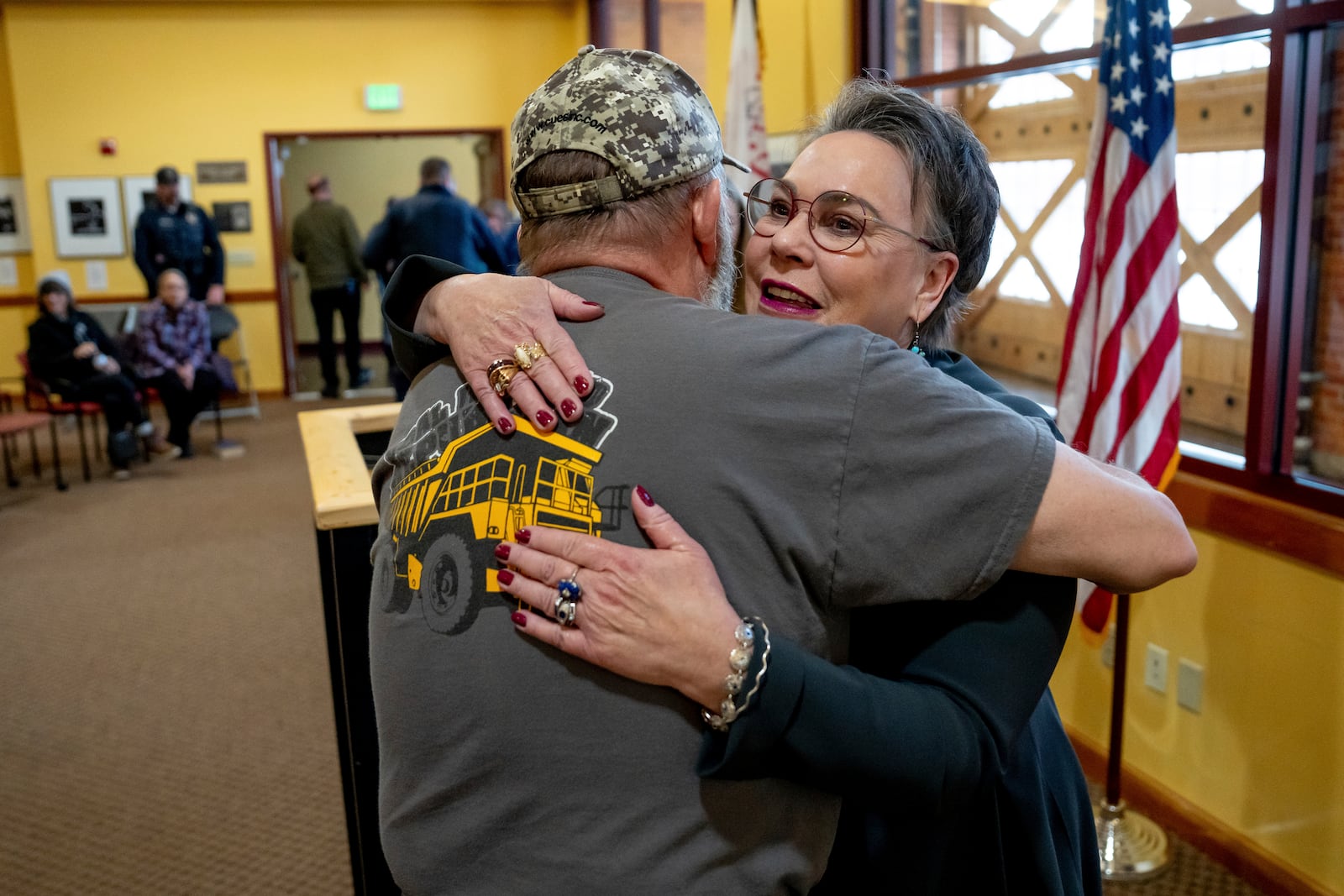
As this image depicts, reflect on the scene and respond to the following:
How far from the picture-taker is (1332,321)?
7.92 ft

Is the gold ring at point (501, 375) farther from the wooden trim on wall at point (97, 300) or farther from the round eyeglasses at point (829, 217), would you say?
the wooden trim on wall at point (97, 300)

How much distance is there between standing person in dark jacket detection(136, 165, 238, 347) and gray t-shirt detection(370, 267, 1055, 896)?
7431 mm

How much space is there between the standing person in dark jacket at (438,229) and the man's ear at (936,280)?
4815 mm

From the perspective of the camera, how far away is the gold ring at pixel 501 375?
0.96 meters

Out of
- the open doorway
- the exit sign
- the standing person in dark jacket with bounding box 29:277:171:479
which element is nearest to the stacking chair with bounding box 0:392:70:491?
the standing person in dark jacket with bounding box 29:277:171:479

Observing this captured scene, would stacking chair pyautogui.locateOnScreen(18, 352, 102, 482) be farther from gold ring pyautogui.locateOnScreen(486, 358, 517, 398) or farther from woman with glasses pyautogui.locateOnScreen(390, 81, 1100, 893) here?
gold ring pyautogui.locateOnScreen(486, 358, 517, 398)

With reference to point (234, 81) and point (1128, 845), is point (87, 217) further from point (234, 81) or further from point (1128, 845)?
point (1128, 845)

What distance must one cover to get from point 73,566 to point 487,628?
4784mm

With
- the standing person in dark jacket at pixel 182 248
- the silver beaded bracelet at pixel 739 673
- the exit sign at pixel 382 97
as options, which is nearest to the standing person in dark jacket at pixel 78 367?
the standing person in dark jacket at pixel 182 248

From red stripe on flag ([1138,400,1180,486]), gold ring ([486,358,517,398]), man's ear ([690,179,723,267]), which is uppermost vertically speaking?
man's ear ([690,179,723,267])

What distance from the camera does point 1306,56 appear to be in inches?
92.4

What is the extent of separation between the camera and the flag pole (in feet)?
8.35

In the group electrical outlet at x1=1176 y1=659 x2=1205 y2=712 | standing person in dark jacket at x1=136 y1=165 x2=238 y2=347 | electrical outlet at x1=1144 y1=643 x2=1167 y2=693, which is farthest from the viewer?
standing person in dark jacket at x1=136 y1=165 x2=238 y2=347

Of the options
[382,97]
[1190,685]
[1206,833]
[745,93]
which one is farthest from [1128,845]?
[382,97]
